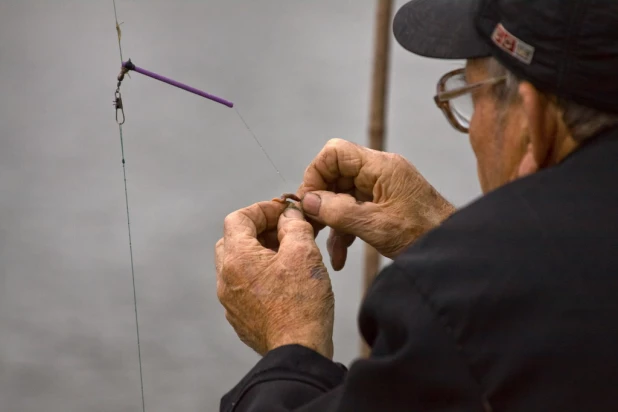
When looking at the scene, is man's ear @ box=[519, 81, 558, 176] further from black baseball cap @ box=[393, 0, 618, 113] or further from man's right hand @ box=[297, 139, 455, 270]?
man's right hand @ box=[297, 139, 455, 270]

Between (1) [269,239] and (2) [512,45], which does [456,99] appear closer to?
(2) [512,45]

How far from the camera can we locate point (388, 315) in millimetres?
773

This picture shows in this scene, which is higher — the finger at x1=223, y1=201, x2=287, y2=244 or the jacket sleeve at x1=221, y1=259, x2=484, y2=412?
the jacket sleeve at x1=221, y1=259, x2=484, y2=412

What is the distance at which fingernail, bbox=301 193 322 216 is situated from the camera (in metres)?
1.40

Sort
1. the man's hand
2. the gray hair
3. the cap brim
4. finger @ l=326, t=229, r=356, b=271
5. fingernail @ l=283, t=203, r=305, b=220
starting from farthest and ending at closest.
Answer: finger @ l=326, t=229, r=356, b=271 → fingernail @ l=283, t=203, r=305, b=220 → the man's hand → the cap brim → the gray hair

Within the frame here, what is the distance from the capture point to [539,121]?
0.84 metres

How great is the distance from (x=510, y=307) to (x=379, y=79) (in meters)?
0.95

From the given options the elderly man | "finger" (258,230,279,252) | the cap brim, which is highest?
the cap brim

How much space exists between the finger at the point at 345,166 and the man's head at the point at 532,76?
0.43 m

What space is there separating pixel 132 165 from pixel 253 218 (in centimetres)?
62

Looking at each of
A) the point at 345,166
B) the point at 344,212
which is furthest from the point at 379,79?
the point at 344,212

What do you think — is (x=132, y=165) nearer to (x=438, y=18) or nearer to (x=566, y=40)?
(x=438, y=18)

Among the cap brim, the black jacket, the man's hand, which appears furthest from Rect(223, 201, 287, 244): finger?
the black jacket

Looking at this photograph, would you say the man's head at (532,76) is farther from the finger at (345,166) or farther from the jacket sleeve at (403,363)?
the finger at (345,166)
